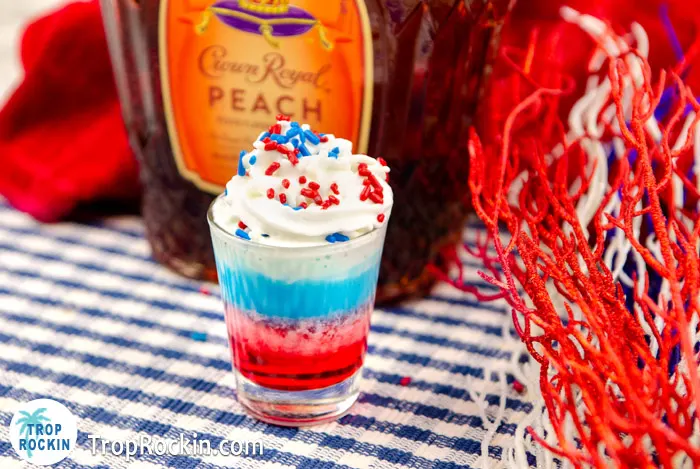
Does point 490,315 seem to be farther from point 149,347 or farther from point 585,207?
point 149,347

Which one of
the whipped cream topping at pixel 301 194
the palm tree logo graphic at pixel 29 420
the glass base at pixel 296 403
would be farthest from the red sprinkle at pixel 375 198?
the palm tree logo graphic at pixel 29 420

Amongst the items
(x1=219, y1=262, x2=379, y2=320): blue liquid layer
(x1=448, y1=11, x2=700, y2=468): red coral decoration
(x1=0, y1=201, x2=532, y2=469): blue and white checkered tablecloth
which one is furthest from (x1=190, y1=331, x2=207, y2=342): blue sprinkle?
(x1=448, y1=11, x2=700, y2=468): red coral decoration

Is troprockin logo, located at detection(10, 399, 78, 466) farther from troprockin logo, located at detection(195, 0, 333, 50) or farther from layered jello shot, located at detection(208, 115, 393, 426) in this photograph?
troprockin logo, located at detection(195, 0, 333, 50)

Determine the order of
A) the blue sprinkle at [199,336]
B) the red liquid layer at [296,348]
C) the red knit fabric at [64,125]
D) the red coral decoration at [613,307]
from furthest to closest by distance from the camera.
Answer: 1. the red knit fabric at [64,125]
2. the blue sprinkle at [199,336]
3. the red liquid layer at [296,348]
4. the red coral decoration at [613,307]

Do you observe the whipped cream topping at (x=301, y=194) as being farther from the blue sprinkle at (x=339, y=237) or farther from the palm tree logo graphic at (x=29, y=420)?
the palm tree logo graphic at (x=29, y=420)

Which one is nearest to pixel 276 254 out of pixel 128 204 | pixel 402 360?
pixel 402 360

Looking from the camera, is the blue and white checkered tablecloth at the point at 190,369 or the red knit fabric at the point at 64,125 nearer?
the blue and white checkered tablecloth at the point at 190,369

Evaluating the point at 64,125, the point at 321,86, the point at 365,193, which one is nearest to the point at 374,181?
the point at 365,193

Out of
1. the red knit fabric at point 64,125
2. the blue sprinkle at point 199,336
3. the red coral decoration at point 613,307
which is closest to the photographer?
the red coral decoration at point 613,307
